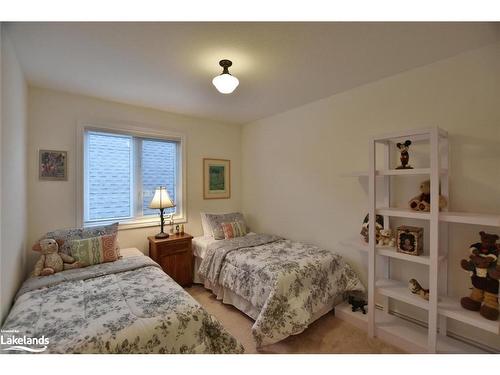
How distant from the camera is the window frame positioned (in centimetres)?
247

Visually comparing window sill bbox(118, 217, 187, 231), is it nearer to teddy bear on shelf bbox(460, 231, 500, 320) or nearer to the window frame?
the window frame

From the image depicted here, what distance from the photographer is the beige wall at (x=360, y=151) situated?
1625mm

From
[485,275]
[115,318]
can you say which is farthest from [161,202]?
[485,275]

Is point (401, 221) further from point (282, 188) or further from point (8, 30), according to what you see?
point (8, 30)

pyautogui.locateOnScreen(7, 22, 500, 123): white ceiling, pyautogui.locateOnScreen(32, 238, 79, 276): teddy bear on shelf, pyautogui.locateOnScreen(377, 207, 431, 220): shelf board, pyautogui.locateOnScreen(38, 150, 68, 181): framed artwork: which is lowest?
pyautogui.locateOnScreen(32, 238, 79, 276): teddy bear on shelf

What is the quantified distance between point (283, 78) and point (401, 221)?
5.82ft

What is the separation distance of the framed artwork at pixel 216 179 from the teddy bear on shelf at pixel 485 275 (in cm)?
291

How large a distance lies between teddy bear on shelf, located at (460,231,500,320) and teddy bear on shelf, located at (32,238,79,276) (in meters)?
3.16

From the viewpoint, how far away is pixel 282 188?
3180 mm

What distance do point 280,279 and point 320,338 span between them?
0.65m

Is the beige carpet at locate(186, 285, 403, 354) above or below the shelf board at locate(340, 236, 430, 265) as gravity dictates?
below

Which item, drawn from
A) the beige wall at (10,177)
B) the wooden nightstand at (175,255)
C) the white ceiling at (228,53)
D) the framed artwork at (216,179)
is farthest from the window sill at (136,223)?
the white ceiling at (228,53)

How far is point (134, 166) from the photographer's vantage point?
9.50 ft

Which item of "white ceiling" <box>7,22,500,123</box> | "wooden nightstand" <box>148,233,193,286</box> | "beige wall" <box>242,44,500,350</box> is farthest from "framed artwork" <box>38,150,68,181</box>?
"beige wall" <box>242,44,500,350</box>
